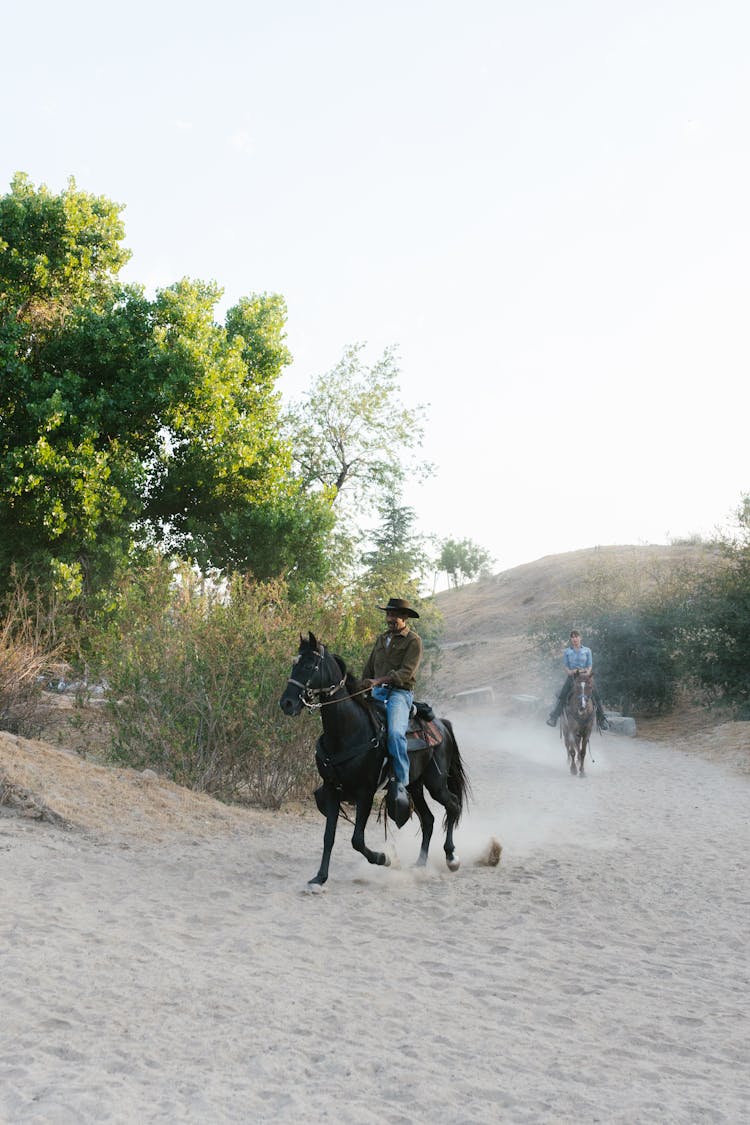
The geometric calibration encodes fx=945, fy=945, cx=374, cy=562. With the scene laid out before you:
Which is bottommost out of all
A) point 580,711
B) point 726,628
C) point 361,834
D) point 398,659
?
point 361,834

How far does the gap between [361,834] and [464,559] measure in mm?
87268

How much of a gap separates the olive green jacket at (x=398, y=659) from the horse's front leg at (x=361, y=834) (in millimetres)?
1150

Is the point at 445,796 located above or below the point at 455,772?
below

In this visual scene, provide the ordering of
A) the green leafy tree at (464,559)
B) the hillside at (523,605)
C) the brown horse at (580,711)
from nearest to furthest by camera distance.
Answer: the brown horse at (580,711)
the hillside at (523,605)
the green leafy tree at (464,559)

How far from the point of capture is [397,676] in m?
8.84

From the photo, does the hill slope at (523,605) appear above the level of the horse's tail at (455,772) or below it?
above

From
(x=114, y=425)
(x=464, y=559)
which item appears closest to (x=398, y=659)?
(x=114, y=425)

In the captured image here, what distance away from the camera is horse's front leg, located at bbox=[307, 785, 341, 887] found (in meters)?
7.98

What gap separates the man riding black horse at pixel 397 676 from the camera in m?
8.69

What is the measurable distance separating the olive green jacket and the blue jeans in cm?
11

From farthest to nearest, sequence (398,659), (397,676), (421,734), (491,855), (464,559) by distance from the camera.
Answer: (464,559)
(491,855)
(421,734)
(398,659)
(397,676)

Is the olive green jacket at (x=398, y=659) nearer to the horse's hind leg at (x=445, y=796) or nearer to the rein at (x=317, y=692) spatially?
the rein at (x=317, y=692)

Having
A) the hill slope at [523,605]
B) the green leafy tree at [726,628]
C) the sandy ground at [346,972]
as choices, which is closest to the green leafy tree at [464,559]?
the hill slope at [523,605]

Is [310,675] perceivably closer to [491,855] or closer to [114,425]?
[491,855]
